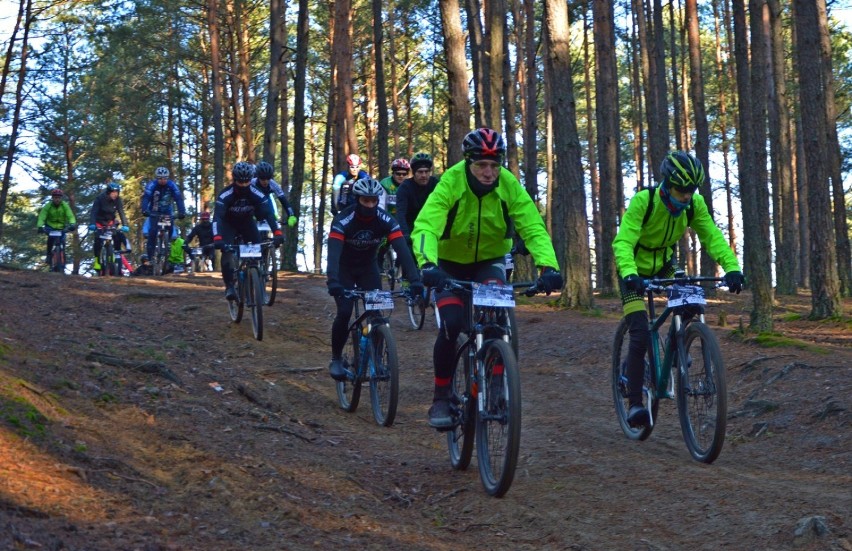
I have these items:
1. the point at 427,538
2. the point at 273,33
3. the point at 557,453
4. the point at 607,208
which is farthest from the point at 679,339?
the point at 273,33

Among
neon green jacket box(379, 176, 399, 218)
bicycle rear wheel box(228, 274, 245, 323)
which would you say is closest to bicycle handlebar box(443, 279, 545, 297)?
bicycle rear wheel box(228, 274, 245, 323)

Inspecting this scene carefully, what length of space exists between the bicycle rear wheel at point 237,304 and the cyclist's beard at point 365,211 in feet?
13.8

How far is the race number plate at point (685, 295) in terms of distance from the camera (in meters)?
7.14

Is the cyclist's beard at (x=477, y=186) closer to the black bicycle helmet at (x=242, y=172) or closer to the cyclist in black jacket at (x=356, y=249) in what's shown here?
the cyclist in black jacket at (x=356, y=249)

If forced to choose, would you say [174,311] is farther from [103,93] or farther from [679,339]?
[103,93]

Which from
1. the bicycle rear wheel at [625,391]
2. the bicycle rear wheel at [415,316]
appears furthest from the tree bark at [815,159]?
the bicycle rear wheel at [625,391]

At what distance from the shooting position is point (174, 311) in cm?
1398

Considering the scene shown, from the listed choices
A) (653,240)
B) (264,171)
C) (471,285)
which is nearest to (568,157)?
(264,171)

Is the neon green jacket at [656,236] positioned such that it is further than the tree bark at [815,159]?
No

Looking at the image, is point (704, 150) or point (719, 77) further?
point (719, 77)

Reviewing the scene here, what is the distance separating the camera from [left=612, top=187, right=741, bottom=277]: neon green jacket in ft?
24.0

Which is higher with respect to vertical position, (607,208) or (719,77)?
(719,77)

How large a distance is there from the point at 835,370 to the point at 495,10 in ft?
42.2

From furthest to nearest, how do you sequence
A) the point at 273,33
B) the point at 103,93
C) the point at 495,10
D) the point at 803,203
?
the point at 103,93, the point at 803,203, the point at 273,33, the point at 495,10
